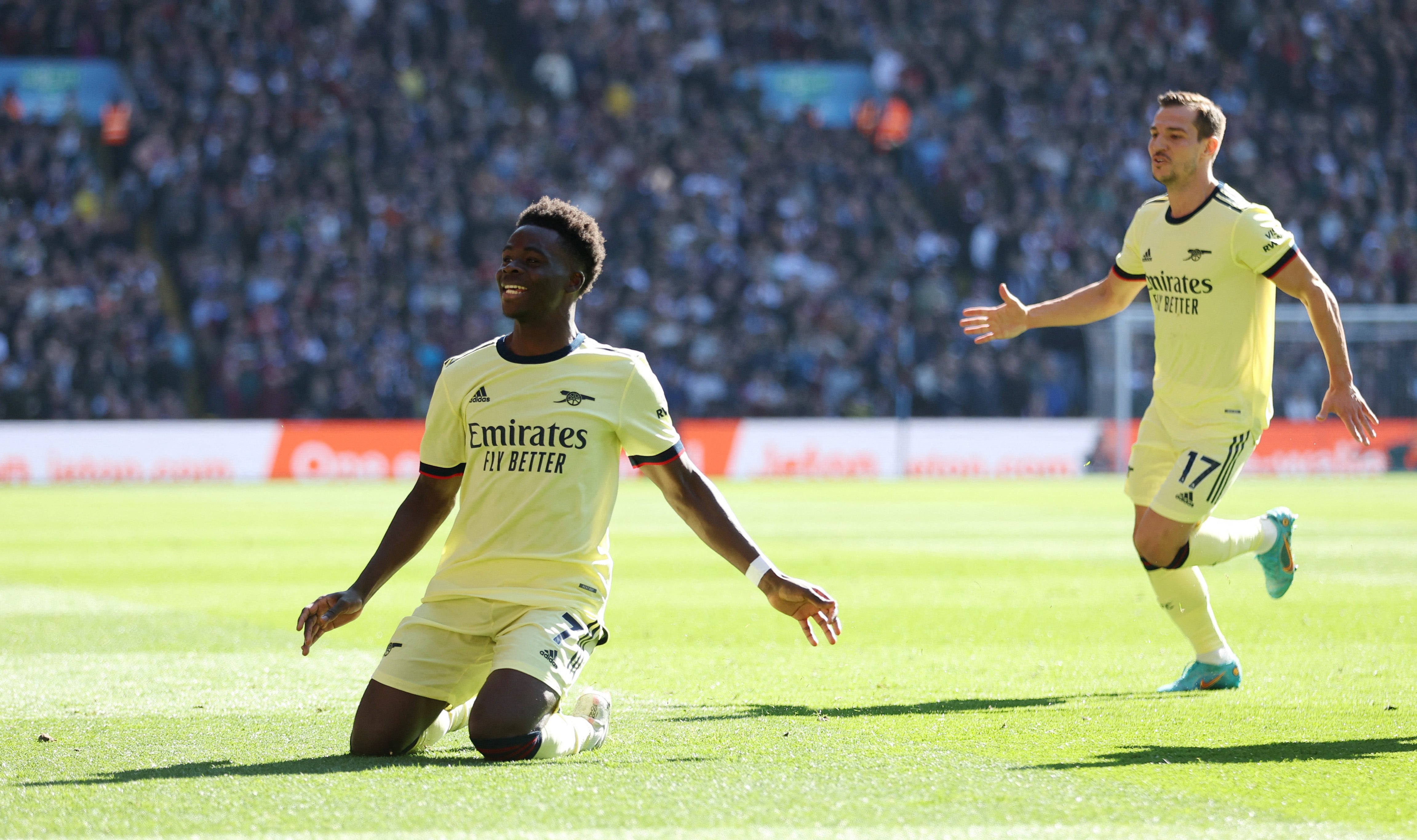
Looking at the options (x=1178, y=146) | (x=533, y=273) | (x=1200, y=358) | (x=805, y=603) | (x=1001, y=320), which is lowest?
(x=805, y=603)

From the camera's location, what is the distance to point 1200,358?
6465 millimetres

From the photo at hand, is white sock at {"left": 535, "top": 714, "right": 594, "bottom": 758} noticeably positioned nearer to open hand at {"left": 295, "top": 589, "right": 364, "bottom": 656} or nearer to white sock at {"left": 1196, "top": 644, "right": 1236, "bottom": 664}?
open hand at {"left": 295, "top": 589, "right": 364, "bottom": 656}

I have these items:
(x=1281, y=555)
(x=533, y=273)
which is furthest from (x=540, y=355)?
(x=1281, y=555)

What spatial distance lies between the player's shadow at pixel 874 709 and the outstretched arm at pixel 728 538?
83 centimetres

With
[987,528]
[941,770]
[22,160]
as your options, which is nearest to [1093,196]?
[987,528]

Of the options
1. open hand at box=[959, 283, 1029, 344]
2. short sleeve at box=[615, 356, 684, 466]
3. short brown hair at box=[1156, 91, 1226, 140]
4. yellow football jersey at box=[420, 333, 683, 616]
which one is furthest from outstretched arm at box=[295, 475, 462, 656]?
short brown hair at box=[1156, 91, 1226, 140]

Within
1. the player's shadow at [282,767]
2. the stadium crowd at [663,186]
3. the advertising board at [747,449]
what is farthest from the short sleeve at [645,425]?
the stadium crowd at [663,186]

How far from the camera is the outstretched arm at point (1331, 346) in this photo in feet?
18.7

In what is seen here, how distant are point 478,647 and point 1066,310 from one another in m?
3.14

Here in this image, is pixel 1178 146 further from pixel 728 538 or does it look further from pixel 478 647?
pixel 478 647

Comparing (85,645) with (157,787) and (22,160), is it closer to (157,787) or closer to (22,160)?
(157,787)

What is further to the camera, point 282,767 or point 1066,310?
point 1066,310

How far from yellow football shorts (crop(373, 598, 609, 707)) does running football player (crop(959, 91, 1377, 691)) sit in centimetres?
249

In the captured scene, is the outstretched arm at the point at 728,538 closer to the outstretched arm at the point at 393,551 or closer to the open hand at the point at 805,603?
the open hand at the point at 805,603
